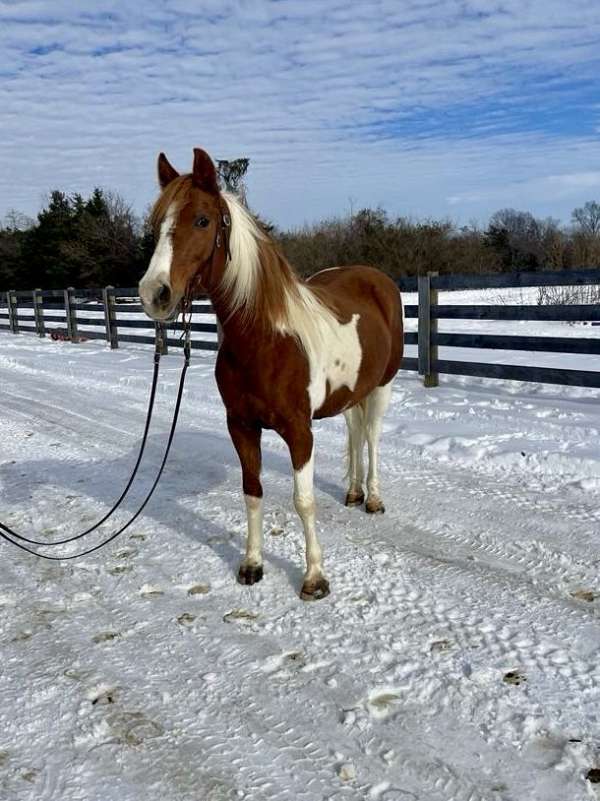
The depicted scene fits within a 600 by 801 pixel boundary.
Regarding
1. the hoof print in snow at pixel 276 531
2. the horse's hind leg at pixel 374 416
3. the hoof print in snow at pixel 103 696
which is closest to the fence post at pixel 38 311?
the horse's hind leg at pixel 374 416

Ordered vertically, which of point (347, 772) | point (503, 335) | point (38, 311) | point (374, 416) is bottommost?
point (347, 772)

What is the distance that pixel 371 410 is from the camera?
4.39 metres

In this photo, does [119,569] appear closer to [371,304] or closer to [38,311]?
[371,304]

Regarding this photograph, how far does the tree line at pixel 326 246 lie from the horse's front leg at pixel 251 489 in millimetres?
18619

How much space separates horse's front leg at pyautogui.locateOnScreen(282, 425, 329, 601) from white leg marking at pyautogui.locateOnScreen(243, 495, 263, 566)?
26cm

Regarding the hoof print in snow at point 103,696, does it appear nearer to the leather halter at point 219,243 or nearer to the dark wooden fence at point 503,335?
the leather halter at point 219,243

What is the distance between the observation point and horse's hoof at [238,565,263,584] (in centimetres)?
324

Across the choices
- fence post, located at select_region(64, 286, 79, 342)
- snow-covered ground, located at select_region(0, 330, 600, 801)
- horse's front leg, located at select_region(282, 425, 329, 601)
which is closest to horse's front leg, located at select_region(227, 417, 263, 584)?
snow-covered ground, located at select_region(0, 330, 600, 801)

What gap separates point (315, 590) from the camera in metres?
3.05

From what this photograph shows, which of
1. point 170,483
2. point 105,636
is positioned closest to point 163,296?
point 105,636

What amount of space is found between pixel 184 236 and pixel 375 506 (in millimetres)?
2215

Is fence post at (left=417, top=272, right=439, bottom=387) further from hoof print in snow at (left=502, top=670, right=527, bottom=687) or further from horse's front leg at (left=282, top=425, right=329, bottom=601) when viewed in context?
hoof print in snow at (left=502, top=670, right=527, bottom=687)

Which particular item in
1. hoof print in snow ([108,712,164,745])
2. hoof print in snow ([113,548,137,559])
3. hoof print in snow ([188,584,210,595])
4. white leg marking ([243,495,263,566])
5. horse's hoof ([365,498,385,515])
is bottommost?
hoof print in snow ([108,712,164,745])

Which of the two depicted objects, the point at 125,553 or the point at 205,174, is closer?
the point at 205,174
